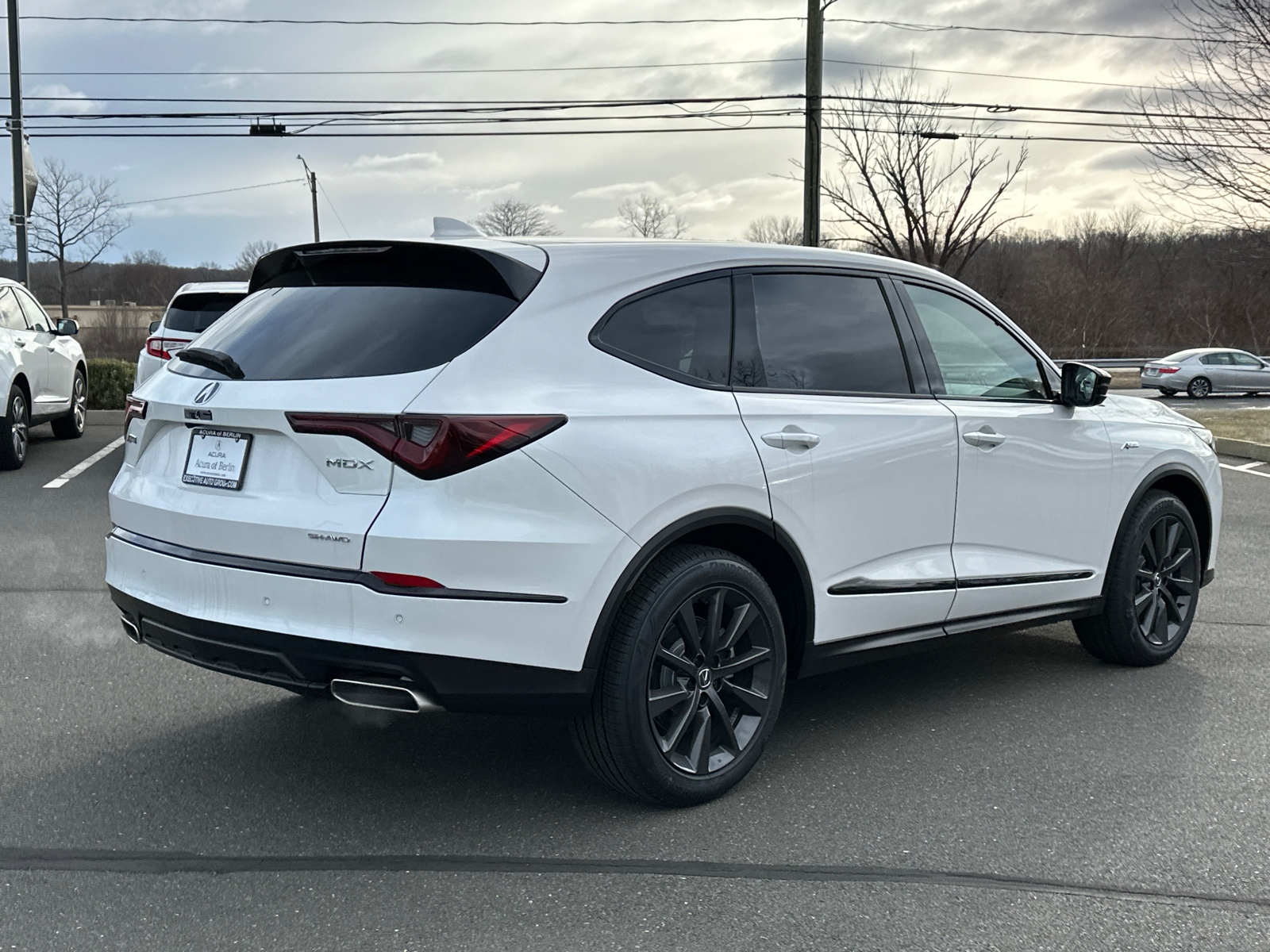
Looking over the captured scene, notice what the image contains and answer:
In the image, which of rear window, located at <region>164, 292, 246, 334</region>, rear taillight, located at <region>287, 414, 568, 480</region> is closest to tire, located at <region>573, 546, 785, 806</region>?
rear taillight, located at <region>287, 414, 568, 480</region>

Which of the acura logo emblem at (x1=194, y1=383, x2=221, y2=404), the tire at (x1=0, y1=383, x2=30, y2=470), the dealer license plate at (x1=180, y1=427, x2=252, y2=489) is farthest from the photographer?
the tire at (x1=0, y1=383, x2=30, y2=470)

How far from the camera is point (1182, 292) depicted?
231ft

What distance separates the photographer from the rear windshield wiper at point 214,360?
3640mm

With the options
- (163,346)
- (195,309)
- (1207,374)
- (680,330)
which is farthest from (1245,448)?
(1207,374)

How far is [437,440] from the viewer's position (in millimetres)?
3215

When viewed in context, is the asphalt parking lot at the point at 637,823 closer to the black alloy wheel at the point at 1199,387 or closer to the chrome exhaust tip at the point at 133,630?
the chrome exhaust tip at the point at 133,630

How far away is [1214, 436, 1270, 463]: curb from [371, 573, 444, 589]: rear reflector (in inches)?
555

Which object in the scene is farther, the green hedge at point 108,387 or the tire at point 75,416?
the green hedge at point 108,387

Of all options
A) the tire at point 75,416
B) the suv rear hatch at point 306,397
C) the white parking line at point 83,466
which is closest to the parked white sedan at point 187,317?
the white parking line at point 83,466

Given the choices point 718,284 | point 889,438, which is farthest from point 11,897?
point 889,438

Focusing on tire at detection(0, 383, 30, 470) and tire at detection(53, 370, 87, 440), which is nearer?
tire at detection(0, 383, 30, 470)

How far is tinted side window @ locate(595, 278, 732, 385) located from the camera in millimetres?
3684

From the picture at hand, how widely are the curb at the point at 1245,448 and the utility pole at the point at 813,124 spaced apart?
7300 mm

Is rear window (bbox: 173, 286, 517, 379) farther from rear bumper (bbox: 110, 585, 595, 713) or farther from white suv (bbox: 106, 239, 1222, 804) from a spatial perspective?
rear bumper (bbox: 110, 585, 595, 713)
